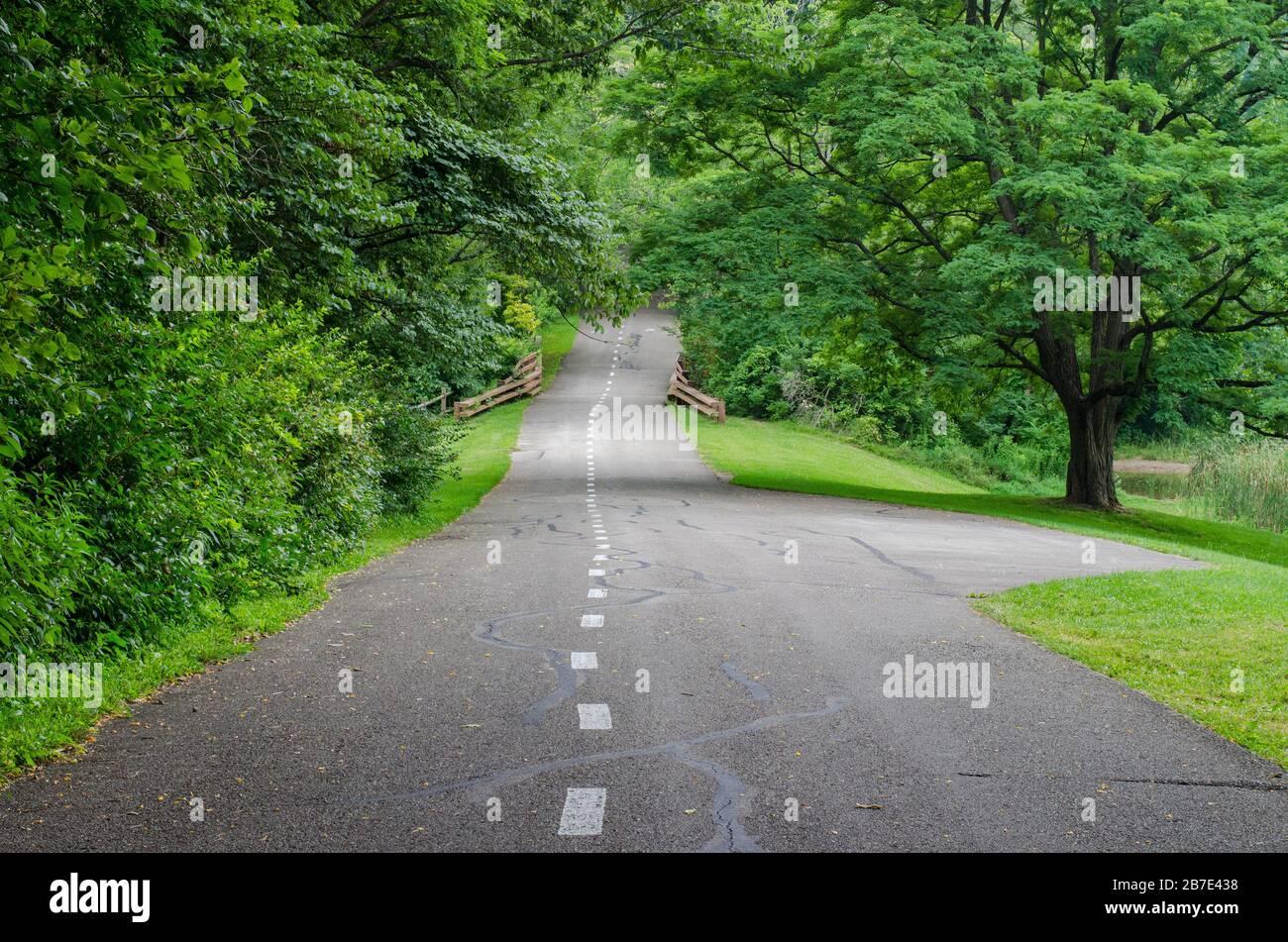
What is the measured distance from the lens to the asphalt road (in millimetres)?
5211

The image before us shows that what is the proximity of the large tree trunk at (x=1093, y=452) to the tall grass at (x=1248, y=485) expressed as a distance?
3.22 m

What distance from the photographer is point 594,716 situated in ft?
23.6

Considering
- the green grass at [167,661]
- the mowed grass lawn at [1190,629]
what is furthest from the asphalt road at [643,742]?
the mowed grass lawn at [1190,629]

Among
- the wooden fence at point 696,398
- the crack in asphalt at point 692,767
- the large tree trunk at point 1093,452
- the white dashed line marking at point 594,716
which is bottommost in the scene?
the white dashed line marking at point 594,716

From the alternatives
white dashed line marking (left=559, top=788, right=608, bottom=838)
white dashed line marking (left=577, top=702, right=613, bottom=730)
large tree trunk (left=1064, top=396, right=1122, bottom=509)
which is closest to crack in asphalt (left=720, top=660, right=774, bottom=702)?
white dashed line marking (left=577, top=702, right=613, bottom=730)

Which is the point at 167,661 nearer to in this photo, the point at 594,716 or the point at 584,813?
the point at 594,716

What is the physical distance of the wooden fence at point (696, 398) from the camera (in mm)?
48812

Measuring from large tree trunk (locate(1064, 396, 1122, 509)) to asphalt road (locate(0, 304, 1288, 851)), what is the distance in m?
18.3

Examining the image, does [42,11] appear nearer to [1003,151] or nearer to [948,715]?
[948,715]

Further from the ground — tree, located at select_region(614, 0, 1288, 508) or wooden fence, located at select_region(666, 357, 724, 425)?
tree, located at select_region(614, 0, 1288, 508)

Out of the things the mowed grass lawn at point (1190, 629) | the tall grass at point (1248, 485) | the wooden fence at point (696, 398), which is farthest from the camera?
the wooden fence at point (696, 398)

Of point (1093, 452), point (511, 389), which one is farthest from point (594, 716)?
point (511, 389)

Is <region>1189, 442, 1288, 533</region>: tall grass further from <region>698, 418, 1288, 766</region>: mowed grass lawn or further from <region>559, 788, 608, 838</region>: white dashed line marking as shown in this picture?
<region>559, 788, 608, 838</region>: white dashed line marking

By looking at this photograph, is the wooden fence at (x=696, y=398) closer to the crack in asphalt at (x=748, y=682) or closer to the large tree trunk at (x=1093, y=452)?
the large tree trunk at (x=1093, y=452)
